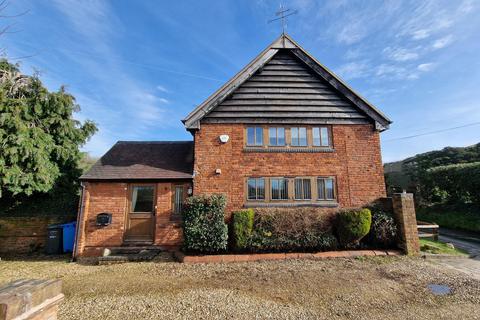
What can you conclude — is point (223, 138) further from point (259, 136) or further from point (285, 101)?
point (285, 101)

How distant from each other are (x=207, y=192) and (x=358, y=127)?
708 cm

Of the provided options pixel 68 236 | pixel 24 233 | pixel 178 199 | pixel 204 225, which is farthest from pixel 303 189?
pixel 24 233

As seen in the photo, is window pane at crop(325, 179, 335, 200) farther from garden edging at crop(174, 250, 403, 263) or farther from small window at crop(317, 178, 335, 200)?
garden edging at crop(174, 250, 403, 263)

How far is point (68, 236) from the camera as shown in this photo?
32.0ft

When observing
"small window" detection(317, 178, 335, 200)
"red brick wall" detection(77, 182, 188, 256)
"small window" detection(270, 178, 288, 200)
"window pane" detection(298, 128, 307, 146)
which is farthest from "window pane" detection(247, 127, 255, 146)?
"red brick wall" detection(77, 182, 188, 256)

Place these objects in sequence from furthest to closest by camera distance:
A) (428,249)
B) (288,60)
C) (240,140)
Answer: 1. (288,60)
2. (240,140)
3. (428,249)

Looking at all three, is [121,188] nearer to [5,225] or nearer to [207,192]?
[207,192]

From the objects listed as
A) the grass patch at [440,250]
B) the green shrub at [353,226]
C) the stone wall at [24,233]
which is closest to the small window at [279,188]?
the green shrub at [353,226]

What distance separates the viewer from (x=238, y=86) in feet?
35.4

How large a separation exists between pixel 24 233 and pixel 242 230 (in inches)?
349

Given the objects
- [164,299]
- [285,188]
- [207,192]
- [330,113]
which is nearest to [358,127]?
[330,113]

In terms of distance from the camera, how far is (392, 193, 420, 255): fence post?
871 centimetres

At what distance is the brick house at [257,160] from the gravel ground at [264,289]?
1.96 metres

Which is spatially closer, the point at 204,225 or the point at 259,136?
the point at 204,225
